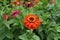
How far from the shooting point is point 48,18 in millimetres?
1855

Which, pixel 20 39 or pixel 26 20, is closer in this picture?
pixel 26 20

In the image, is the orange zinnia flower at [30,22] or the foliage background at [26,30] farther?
the foliage background at [26,30]

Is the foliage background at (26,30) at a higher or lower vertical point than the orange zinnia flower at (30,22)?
lower

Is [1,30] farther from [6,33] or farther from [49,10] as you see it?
[49,10]

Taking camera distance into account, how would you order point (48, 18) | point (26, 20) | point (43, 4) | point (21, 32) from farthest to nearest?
point (43, 4), point (48, 18), point (21, 32), point (26, 20)

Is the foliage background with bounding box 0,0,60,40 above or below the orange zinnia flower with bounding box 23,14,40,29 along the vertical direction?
below

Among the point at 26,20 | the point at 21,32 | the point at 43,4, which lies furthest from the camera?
the point at 43,4

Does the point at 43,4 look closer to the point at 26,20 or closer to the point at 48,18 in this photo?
the point at 48,18

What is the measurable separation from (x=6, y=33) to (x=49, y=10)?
0.48 m

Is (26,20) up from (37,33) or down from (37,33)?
up

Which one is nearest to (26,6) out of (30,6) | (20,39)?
(30,6)

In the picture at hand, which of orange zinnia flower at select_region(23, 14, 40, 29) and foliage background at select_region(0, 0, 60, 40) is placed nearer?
orange zinnia flower at select_region(23, 14, 40, 29)

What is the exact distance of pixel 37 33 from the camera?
176 cm

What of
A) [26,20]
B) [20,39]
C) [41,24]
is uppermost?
[26,20]
